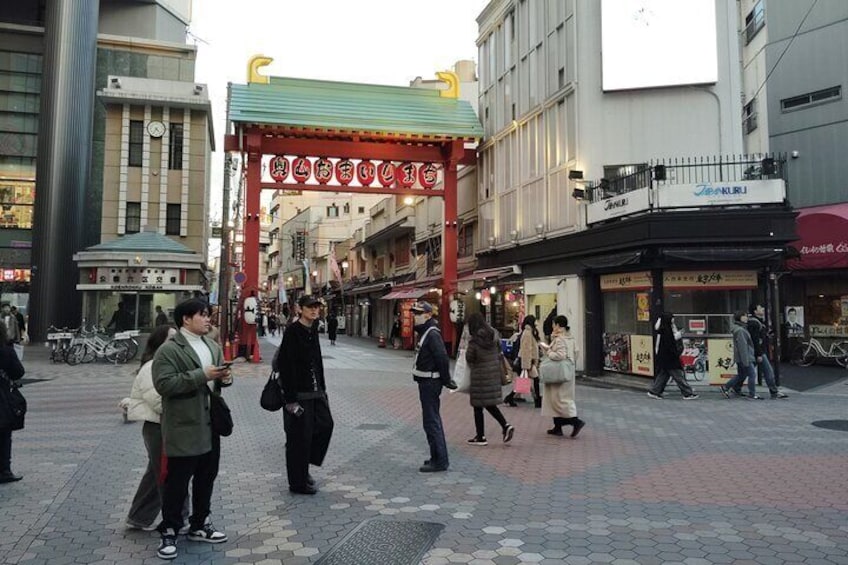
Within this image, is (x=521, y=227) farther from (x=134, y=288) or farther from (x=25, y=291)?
(x=25, y=291)

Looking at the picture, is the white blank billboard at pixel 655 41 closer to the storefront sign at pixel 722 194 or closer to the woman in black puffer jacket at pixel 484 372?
the storefront sign at pixel 722 194

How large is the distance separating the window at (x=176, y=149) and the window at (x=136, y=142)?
1.24 m

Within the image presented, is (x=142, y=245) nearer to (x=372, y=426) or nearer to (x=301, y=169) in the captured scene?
(x=301, y=169)

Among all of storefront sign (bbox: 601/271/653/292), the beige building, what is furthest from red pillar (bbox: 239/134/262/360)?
storefront sign (bbox: 601/271/653/292)

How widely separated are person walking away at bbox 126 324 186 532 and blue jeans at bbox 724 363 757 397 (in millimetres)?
11552

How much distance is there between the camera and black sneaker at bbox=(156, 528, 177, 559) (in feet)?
15.2

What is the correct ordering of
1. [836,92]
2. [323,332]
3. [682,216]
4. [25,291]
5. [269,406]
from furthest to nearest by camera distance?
1. [323,332]
2. [25,291]
3. [836,92]
4. [682,216]
5. [269,406]

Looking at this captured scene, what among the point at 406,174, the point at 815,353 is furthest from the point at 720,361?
the point at 406,174

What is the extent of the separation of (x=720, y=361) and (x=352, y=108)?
15953 millimetres

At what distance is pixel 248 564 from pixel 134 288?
20729mm

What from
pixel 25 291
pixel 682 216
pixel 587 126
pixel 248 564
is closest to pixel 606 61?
pixel 587 126

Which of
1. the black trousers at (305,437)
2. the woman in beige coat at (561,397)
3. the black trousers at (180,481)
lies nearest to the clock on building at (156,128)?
the woman in beige coat at (561,397)

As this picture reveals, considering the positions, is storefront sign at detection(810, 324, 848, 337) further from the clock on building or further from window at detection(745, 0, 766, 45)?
the clock on building

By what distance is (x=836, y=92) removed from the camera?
72.2 ft
